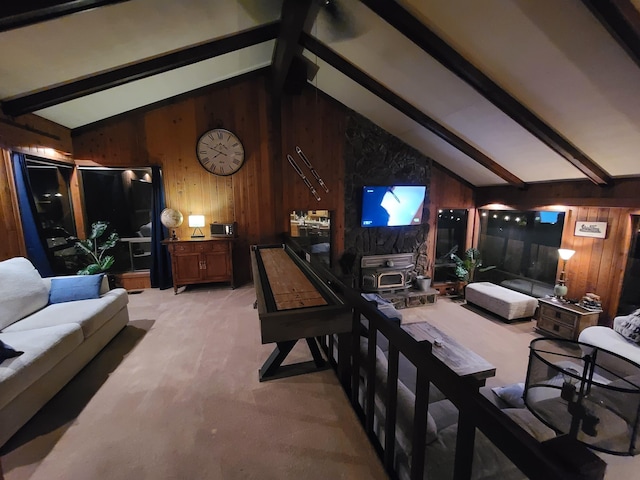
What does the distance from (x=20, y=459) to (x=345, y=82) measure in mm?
4817

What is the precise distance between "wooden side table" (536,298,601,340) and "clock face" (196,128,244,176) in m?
5.22

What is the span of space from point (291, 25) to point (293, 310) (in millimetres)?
2586

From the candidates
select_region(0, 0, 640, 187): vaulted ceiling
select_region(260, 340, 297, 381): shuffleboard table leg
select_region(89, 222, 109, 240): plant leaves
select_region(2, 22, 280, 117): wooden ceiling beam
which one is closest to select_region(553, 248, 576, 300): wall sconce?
select_region(0, 0, 640, 187): vaulted ceiling

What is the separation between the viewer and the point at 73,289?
9.40ft

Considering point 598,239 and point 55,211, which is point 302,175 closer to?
point 55,211

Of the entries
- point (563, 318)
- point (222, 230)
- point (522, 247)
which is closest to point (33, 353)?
point (222, 230)

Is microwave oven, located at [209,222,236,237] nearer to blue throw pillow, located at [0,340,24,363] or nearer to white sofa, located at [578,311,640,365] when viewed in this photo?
blue throw pillow, located at [0,340,24,363]

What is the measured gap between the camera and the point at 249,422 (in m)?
1.86

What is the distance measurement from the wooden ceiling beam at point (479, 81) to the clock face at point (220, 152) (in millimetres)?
2947

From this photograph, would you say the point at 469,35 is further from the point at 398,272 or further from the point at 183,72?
the point at 398,272

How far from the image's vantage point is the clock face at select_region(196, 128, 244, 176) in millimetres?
4477

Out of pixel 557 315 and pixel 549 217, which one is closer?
pixel 557 315

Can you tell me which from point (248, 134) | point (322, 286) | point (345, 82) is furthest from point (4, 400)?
point (345, 82)

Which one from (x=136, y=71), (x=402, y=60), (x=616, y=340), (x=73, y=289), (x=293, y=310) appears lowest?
→ (x=616, y=340)
